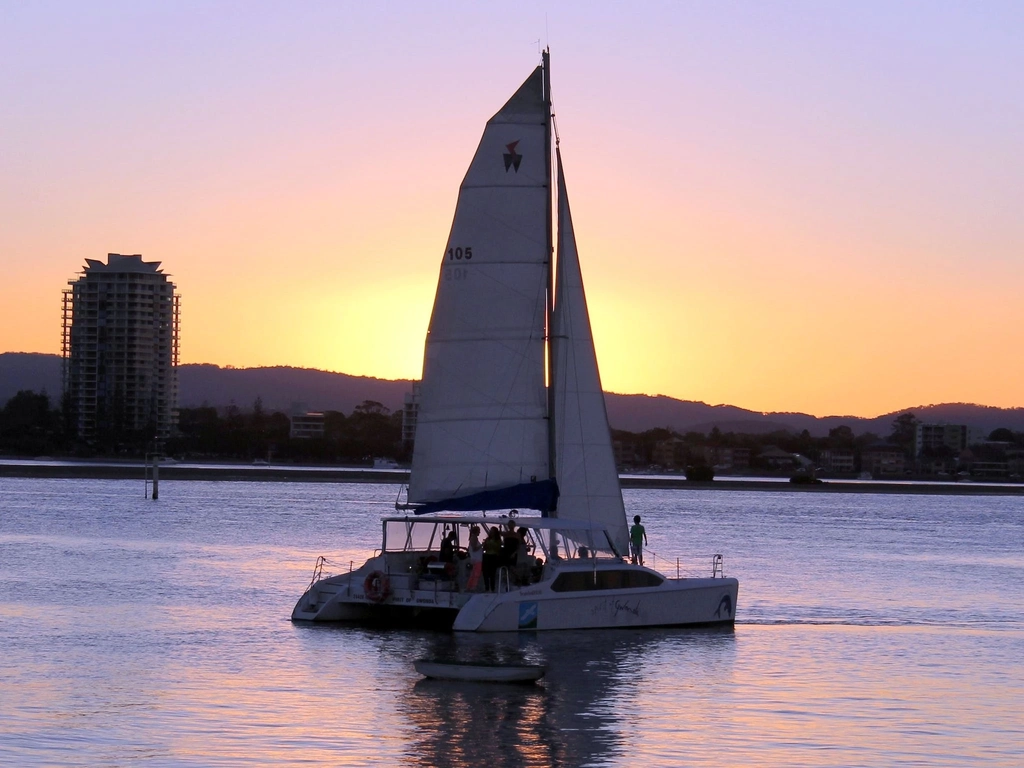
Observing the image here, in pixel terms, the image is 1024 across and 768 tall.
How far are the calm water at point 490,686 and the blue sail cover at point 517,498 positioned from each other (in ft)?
8.01

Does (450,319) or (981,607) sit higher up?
(450,319)

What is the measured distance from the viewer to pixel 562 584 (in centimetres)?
2656

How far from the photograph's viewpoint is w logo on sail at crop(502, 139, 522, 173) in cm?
2791

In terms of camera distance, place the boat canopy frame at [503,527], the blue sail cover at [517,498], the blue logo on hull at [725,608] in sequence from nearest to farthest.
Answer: the boat canopy frame at [503,527], the blue sail cover at [517,498], the blue logo on hull at [725,608]

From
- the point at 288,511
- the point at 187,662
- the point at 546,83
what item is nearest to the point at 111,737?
the point at 187,662

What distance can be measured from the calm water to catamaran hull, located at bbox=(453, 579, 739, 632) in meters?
0.35

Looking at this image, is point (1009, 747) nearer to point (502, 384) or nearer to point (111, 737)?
point (111, 737)

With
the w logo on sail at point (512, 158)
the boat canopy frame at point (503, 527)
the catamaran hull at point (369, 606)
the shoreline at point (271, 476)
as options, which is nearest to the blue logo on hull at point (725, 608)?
the boat canopy frame at point (503, 527)

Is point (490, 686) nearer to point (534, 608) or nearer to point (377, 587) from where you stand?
point (534, 608)

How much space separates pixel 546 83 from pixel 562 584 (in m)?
9.25

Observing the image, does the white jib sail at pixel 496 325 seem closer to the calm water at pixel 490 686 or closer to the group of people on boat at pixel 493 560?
the group of people on boat at pixel 493 560

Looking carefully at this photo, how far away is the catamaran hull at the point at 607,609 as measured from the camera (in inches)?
1000

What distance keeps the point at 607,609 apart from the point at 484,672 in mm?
6183

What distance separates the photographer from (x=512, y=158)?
27.9 metres
